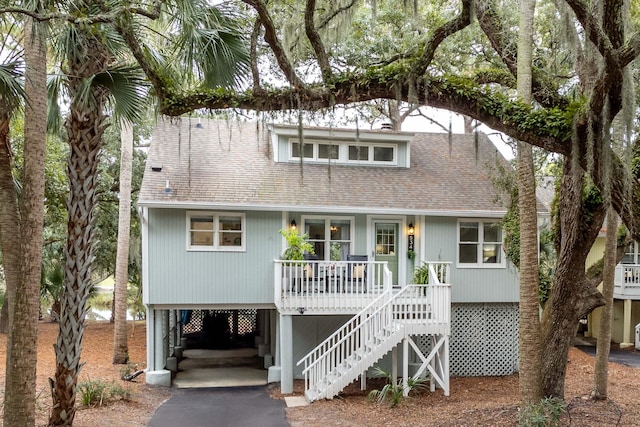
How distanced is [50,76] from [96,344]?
10.5 meters

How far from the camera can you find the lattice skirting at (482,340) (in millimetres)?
12031

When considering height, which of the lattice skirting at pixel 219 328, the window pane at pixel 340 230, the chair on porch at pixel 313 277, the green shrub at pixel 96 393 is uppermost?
the window pane at pixel 340 230

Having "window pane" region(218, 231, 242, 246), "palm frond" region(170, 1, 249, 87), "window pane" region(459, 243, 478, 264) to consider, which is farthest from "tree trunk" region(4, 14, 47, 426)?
"window pane" region(459, 243, 478, 264)

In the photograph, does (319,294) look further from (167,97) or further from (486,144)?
(486,144)

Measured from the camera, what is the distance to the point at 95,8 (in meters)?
6.01

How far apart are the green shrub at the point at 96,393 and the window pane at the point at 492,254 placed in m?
8.64

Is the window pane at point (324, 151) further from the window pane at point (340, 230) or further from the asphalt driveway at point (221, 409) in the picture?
the asphalt driveway at point (221, 409)

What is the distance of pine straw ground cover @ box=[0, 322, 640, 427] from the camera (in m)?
7.34

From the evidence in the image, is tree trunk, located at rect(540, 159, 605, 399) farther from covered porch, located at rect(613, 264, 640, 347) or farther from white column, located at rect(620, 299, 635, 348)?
white column, located at rect(620, 299, 635, 348)

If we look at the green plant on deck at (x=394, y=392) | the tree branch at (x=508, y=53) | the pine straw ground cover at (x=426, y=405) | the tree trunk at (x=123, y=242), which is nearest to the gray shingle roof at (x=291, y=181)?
the tree trunk at (x=123, y=242)

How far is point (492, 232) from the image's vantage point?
12.2 meters

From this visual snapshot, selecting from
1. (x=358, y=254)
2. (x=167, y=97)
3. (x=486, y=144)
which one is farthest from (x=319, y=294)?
(x=486, y=144)

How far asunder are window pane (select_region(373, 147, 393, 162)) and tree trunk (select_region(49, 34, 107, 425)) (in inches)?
302

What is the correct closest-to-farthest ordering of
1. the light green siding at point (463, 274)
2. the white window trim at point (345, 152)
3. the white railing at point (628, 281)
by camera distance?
the light green siding at point (463, 274), the white window trim at point (345, 152), the white railing at point (628, 281)
